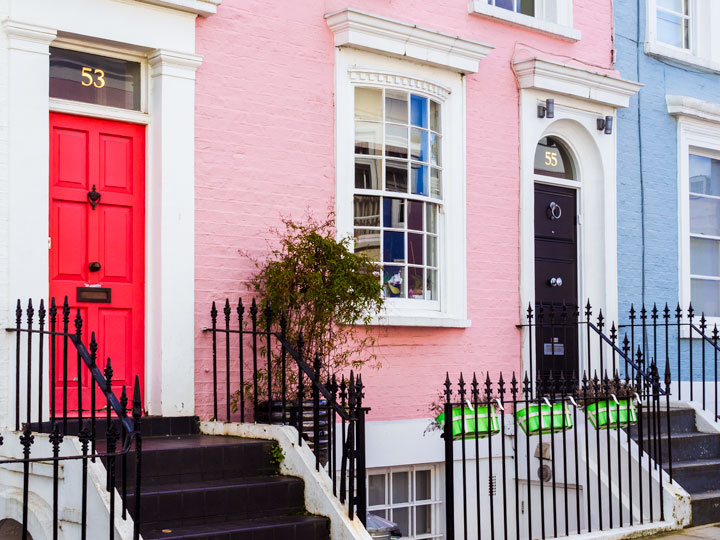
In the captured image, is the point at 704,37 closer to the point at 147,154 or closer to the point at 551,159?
the point at 551,159

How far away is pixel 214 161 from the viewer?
8.30 metres

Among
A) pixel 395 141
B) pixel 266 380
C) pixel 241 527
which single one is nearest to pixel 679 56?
pixel 395 141

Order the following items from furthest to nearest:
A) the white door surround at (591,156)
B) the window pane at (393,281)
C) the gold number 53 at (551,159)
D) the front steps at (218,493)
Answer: the gold number 53 at (551,159) < the white door surround at (591,156) < the window pane at (393,281) < the front steps at (218,493)

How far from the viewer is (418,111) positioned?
9688 millimetres

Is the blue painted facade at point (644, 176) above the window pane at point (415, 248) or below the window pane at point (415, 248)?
above

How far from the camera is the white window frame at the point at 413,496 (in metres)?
9.23

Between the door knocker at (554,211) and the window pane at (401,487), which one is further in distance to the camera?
the door knocker at (554,211)

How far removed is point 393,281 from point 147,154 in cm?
255

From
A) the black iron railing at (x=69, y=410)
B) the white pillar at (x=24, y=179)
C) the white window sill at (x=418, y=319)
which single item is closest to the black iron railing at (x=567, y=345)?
the white window sill at (x=418, y=319)

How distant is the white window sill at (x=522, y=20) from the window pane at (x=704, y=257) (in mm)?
2958

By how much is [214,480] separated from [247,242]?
2205 millimetres

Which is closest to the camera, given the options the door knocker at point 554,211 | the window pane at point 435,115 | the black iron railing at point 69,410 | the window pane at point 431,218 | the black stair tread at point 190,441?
the black iron railing at point 69,410

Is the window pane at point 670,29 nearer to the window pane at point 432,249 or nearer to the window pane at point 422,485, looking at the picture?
the window pane at point 432,249

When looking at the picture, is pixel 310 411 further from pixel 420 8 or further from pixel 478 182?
pixel 420 8
